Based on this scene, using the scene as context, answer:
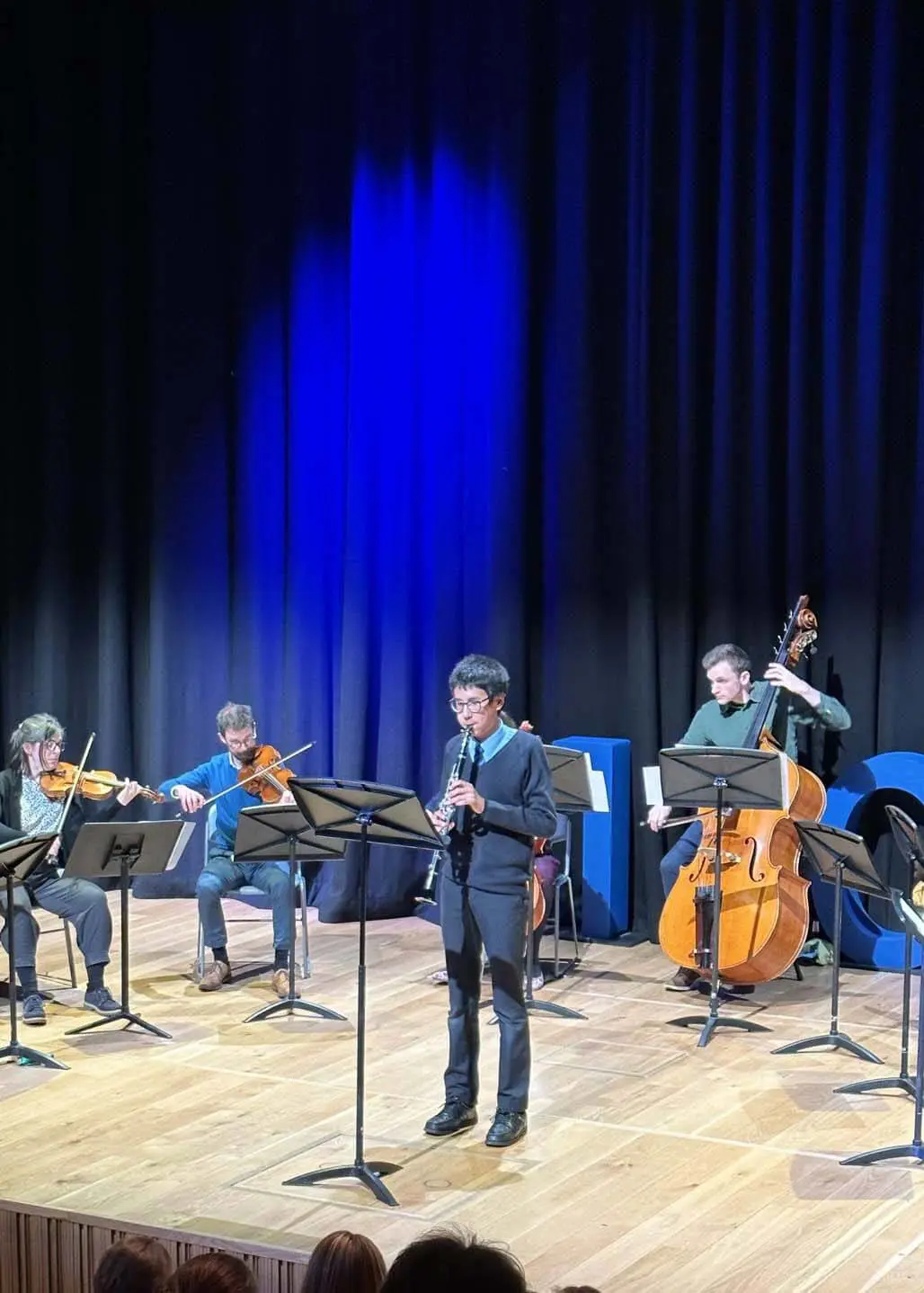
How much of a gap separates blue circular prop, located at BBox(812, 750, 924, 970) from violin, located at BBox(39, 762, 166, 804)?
2906mm

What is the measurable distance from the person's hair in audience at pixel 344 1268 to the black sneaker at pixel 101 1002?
427 centimetres

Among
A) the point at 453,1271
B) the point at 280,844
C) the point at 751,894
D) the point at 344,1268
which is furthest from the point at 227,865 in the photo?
the point at 453,1271

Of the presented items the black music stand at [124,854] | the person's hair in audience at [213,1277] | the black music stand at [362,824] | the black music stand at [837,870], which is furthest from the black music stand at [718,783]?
the person's hair in audience at [213,1277]

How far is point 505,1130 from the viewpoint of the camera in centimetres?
522

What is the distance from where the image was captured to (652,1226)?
4.58 m

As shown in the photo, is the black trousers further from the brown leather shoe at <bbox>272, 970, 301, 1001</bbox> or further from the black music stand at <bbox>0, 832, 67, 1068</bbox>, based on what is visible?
the brown leather shoe at <bbox>272, 970, 301, 1001</bbox>

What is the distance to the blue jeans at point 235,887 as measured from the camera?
7246 millimetres

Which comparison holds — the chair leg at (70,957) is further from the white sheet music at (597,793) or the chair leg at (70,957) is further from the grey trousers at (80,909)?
the white sheet music at (597,793)

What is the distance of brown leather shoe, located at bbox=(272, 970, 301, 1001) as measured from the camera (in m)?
7.07

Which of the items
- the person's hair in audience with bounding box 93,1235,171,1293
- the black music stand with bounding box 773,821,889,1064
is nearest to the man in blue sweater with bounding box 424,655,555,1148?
the black music stand with bounding box 773,821,889,1064

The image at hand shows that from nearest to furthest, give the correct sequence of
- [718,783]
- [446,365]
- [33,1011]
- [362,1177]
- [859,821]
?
[362,1177], [718,783], [33,1011], [859,821], [446,365]

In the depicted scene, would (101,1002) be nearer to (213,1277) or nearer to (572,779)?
(572,779)

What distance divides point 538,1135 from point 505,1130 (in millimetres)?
168

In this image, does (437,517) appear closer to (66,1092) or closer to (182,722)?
(182,722)
